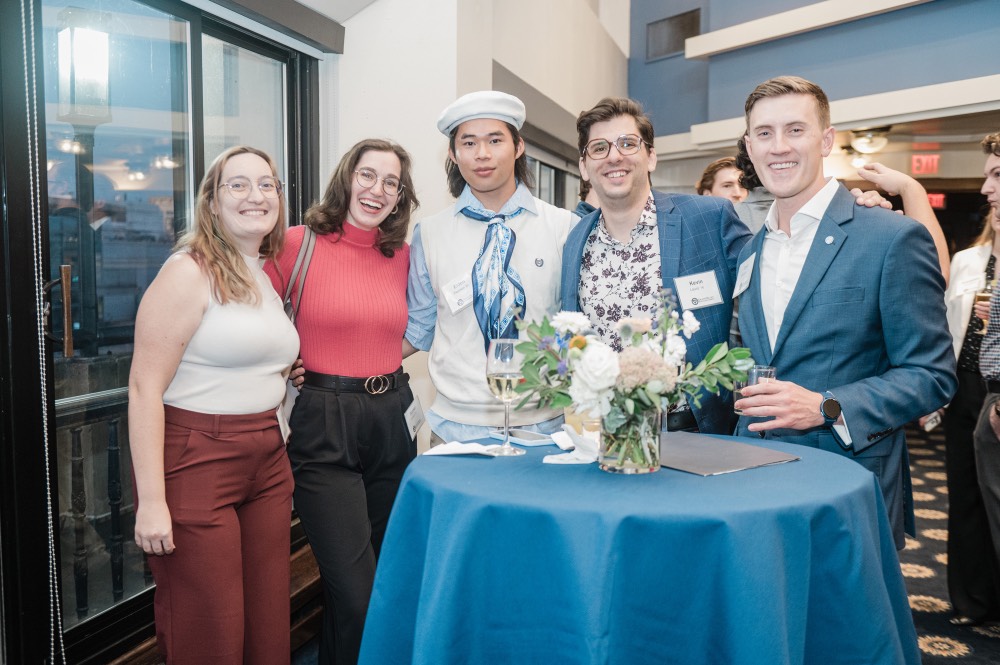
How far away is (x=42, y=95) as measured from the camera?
2.18 meters

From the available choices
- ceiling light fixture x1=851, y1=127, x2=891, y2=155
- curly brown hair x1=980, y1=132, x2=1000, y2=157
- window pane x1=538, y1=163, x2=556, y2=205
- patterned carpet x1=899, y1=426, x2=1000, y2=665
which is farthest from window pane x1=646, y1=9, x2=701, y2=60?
curly brown hair x1=980, y1=132, x2=1000, y2=157

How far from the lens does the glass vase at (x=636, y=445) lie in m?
1.42

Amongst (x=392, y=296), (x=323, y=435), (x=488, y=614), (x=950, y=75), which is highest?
(x=950, y=75)

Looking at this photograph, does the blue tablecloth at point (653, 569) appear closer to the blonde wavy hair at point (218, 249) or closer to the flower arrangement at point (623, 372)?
the flower arrangement at point (623, 372)

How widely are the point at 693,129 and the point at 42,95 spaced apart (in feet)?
23.4

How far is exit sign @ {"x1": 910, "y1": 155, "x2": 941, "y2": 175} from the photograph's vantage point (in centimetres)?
914

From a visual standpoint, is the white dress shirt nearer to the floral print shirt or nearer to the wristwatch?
the wristwatch

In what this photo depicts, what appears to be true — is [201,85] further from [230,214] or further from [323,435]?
[323,435]

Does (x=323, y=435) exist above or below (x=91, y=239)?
below

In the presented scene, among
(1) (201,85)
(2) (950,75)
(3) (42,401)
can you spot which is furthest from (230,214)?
(2) (950,75)

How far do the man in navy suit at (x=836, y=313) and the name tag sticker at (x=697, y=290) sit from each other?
150mm

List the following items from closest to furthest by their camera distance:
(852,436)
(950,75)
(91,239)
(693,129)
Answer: (852,436) → (91,239) → (950,75) → (693,129)

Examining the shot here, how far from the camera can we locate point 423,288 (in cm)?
242

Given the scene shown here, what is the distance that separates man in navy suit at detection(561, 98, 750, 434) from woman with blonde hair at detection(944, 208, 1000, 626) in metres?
1.54
